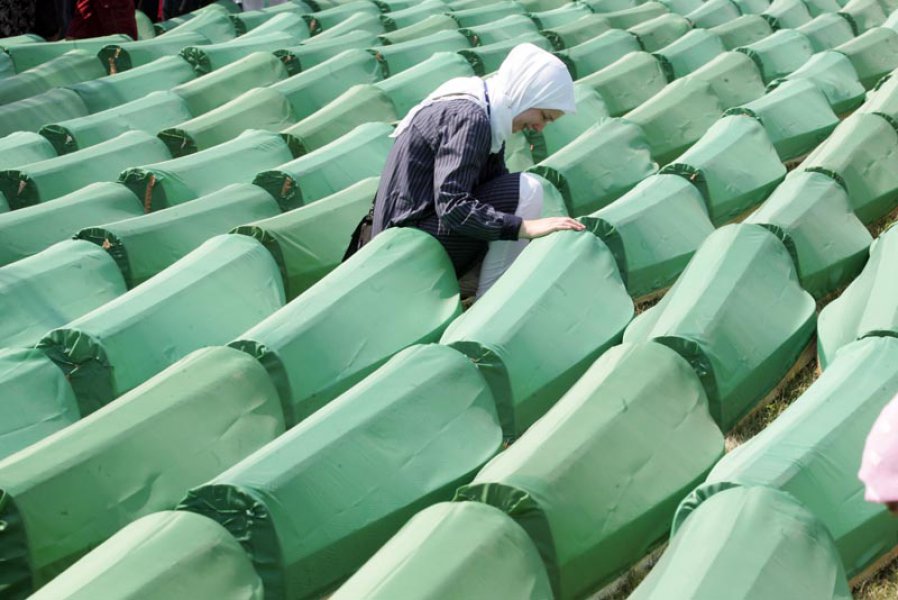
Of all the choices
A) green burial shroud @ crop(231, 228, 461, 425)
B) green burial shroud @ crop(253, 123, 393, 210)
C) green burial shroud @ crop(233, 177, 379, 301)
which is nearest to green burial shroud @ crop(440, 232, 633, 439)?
green burial shroud @ crop(231, 228, 461, 425)

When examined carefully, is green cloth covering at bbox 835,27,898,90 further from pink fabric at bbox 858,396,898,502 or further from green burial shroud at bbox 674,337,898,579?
pink fabric at bbox 858,396,898,502

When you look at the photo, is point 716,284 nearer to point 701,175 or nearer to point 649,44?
point 701,175

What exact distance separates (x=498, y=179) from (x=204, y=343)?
34.3 inches

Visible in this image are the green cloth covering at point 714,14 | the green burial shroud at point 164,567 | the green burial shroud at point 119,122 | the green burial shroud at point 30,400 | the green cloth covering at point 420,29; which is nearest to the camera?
the green burial shroud at point 164,567

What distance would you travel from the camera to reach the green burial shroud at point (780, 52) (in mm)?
5633

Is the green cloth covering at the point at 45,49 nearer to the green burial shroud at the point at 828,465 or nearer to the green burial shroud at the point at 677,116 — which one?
the green burial shroud at the point at 677,116

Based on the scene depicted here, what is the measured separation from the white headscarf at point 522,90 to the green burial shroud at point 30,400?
1.16 meters

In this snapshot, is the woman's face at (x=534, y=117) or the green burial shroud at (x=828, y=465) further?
the woman's face at (x=534, y=117)

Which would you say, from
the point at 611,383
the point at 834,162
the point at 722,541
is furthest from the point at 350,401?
the point at 834,162

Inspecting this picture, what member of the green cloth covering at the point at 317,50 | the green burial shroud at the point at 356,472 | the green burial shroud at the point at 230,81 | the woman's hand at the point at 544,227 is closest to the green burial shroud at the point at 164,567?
the green burial shroud at the point at 356,472

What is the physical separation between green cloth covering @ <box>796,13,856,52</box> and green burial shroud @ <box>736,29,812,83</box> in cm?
7

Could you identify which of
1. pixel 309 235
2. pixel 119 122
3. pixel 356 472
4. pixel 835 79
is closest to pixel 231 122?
pixel 119 122

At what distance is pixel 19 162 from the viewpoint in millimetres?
4293

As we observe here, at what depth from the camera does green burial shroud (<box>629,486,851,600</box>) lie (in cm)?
209
